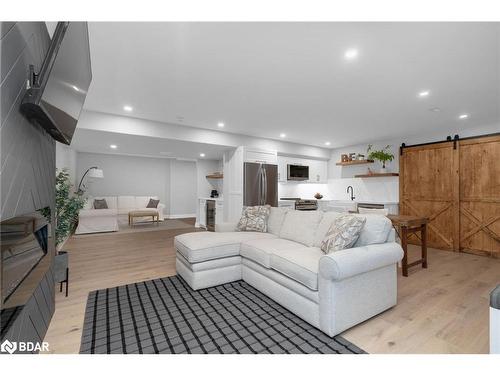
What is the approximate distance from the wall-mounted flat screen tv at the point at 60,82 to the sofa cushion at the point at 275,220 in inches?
103

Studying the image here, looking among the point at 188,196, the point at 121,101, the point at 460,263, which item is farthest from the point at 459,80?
the point at 188,196

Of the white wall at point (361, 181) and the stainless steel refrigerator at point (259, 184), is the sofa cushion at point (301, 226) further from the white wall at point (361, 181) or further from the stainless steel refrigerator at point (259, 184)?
the white wall at point (361, 181)

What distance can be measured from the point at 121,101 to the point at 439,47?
3.73 meters

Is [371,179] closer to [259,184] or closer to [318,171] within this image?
[318,171]

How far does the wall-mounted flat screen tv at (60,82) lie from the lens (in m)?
1.24

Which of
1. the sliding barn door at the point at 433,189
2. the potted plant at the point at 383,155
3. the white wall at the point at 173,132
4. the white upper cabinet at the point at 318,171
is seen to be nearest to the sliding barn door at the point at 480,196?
the sliding barn door at the point at 433,189

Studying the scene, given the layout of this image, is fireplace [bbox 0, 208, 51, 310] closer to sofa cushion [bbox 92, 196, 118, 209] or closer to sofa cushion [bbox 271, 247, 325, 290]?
sofa cushion [bbox 271, 247, 325, 290]

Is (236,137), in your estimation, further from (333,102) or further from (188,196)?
(188,196)

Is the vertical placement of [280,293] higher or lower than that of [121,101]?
lower

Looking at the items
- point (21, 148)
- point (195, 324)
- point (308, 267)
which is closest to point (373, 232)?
point (308, 267)

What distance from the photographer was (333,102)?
11.2 ft

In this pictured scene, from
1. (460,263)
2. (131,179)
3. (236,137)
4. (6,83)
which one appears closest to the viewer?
(6,83)
